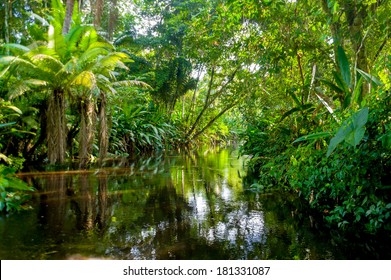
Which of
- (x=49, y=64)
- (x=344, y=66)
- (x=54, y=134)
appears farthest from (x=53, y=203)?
(x=49, y=64)

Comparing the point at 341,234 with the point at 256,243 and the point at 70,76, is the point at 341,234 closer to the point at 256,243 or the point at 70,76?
the point at 256,243

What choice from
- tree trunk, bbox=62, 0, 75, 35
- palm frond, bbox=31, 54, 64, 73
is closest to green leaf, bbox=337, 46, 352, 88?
palm frond, bbox=31, 54, 64, 73

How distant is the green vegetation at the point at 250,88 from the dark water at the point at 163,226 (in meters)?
0.51

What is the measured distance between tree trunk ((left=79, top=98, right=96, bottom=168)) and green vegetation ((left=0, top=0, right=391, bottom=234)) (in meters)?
0.03

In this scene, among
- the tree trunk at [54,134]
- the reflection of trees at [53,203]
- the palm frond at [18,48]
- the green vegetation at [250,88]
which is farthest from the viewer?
the tree trunk at [54,134]

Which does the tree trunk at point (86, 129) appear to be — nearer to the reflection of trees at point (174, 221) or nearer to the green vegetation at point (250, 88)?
the green vegetation at point (250, 88)

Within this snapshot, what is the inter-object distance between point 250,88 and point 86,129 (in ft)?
17.8

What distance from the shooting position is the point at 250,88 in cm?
574

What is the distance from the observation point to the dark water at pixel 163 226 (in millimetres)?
2816

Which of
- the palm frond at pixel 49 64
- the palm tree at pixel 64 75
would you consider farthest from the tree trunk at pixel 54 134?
the palm frond at pixel 49 64

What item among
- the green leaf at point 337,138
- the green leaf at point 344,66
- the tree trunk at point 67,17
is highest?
the tree trunk at point 67,17

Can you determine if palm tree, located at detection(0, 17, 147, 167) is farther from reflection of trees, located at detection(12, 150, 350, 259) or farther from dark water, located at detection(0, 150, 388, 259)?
dark water, located at detection(0, 150, 388, 259)

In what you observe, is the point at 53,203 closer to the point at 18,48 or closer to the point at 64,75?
the point at 64,75

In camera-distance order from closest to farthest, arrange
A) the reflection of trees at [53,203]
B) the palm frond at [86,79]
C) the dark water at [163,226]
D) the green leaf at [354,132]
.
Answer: the green leaf at [354,132] < the dark water at [163,226] < the reflection of trees at [53,203] < the palm frond at [86,79]
